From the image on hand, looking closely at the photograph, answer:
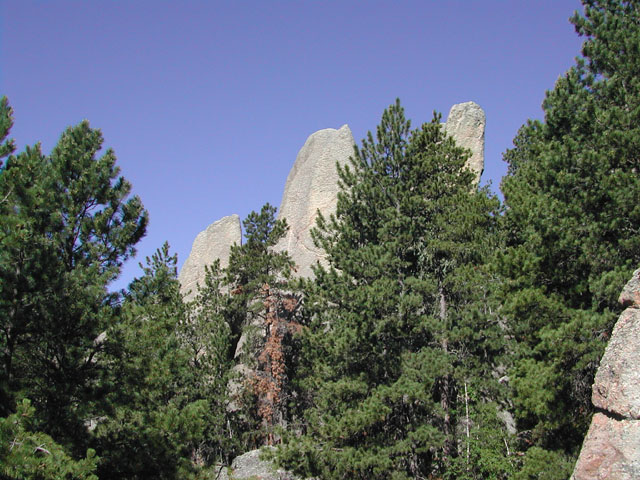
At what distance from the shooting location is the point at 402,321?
48.0ft

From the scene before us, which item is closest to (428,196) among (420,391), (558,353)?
(420,391)

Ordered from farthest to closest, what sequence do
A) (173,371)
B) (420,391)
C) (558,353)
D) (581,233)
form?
(420,391) < (173,371) < (581,233) < (558,353)

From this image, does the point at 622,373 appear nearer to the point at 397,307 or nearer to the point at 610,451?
the point at 610,451

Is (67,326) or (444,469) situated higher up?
(67,326)

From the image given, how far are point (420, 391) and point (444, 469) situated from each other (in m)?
2.89

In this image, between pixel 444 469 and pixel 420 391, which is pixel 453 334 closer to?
pixel 420 391

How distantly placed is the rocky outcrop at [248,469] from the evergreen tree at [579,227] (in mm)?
11325

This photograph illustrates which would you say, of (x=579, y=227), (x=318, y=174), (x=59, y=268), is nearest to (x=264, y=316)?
(x=318, y=174)

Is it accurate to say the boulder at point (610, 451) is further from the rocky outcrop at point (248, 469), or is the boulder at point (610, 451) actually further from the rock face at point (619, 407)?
the rocky outcrop at point (248, 469)

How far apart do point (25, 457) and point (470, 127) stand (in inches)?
1093

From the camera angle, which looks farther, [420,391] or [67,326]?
[420,391]

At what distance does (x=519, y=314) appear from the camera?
35.7 ft

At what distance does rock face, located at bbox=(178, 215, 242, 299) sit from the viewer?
33.9 metres

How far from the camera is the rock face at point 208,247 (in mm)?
33878
